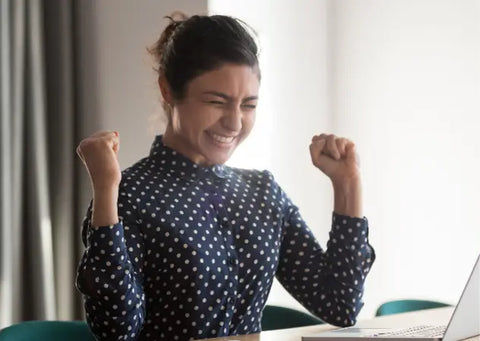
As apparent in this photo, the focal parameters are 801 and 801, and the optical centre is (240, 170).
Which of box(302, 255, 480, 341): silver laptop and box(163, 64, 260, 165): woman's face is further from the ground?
box(163, 64, 260, 165): woman's face

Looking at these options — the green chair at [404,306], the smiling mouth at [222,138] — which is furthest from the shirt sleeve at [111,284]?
the green chair at [404,306]

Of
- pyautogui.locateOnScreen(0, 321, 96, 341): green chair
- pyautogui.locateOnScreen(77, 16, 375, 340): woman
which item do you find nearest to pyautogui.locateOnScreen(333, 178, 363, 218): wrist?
pyautogui.locateOnScreen(77, 16, 375, 340): woman

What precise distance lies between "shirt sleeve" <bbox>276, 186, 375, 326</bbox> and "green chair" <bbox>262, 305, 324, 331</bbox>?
307 millimetres

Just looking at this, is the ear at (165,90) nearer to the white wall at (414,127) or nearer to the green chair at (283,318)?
the green chair at (283,318)

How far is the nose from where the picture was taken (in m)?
1.69

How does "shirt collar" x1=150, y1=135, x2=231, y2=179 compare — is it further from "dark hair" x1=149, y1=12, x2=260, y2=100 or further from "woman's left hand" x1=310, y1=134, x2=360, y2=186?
"woman's left hand" x1=310, y1=134, x2=360, y2=186

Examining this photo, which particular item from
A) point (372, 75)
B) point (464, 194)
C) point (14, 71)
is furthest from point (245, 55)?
point (372, 75)

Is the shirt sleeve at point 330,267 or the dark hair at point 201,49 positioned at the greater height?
the dark hair at point 201,49

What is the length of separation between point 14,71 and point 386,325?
167cm

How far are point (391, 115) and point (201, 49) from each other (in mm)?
1877

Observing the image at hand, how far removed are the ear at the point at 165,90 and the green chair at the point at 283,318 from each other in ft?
2.40

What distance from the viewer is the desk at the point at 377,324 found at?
1.58 meters

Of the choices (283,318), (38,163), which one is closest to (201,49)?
(283,318)

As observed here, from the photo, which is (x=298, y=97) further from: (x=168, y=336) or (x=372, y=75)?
(x=168, y=336)
